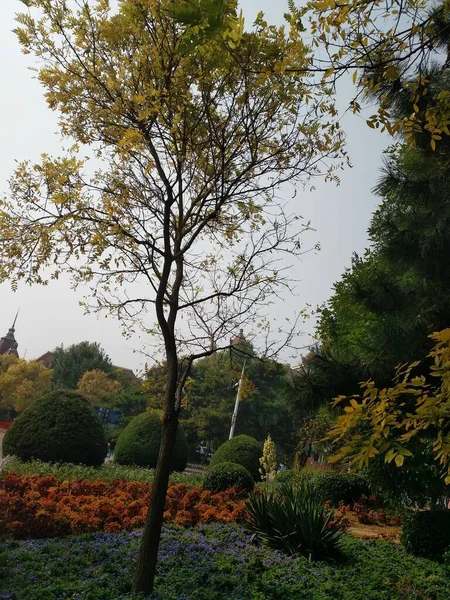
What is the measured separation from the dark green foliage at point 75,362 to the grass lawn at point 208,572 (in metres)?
39.0

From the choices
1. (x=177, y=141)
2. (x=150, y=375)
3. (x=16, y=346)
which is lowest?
(x=150, y=375)

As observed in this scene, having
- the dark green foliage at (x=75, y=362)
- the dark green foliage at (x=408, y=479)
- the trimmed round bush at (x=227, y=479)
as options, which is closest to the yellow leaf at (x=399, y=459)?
the dark green foliage at (x=408, y=479)

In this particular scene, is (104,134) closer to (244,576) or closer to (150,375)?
(150,375)

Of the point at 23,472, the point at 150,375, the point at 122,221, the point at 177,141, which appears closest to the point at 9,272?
the point at 122,221

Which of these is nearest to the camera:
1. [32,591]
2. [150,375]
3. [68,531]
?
[32,591]

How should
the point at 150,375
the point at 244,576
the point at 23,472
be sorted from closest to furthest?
the point at 244,576 → the point at 150,375 → the point at 23,472

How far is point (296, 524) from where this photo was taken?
19.5ft

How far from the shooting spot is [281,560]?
17.7ft

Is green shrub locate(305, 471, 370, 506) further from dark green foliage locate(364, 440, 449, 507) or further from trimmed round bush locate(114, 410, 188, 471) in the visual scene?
trimmed round bush locate(114, 410, 188, 471)

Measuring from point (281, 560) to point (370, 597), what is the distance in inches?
46.1

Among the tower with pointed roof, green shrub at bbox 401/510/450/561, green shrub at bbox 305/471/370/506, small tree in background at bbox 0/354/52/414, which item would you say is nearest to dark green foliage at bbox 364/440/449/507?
green shrub at bbox 401/510/450/561

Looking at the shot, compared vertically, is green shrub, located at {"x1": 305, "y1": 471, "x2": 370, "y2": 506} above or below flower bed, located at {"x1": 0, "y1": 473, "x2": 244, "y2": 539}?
above

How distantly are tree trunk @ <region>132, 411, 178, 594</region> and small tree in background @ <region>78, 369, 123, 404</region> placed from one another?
34.2m

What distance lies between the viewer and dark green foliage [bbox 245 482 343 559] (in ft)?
18.7
